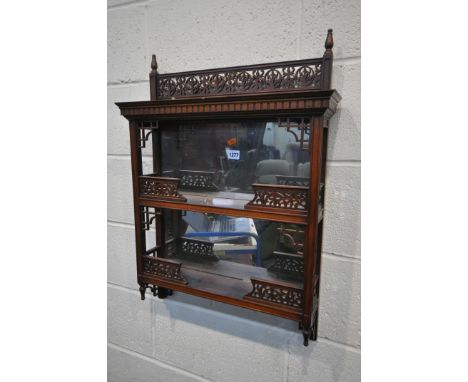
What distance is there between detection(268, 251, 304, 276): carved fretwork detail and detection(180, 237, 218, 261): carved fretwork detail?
0.63 ft

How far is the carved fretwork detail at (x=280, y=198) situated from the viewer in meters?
0.64

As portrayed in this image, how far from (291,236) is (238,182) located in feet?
0.66

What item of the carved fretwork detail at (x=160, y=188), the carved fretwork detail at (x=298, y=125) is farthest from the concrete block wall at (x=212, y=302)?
the carved fretwork detail at (x=160, y=188)

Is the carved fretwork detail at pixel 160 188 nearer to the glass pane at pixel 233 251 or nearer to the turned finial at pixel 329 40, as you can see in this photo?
the glass pane at pixel 233 251

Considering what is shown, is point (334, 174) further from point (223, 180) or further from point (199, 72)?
point (199, 72)

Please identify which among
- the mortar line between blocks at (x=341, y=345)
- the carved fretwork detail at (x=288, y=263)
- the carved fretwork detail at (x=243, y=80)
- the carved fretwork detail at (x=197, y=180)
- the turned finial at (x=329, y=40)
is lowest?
the mortar line between blocks at (x=341, y=345)

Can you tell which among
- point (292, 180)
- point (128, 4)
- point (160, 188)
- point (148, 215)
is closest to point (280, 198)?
point (292, 180)

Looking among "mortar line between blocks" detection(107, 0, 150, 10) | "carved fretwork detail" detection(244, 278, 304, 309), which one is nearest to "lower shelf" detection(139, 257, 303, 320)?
"carved fretwork detail" detection(244, 278, 304, 309)

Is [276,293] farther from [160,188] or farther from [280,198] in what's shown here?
[160,188]

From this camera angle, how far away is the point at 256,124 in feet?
2.52

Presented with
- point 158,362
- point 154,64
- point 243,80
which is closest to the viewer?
point 243,80

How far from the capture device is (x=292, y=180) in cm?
74

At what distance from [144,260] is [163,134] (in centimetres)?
38
